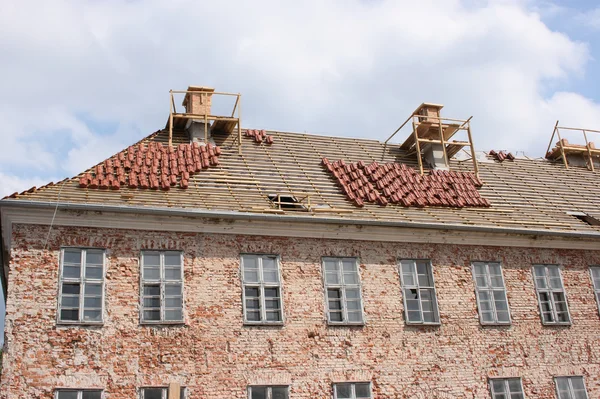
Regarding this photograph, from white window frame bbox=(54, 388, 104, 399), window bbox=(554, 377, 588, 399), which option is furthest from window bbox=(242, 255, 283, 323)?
window bbox=(554, 377, 588, 399)

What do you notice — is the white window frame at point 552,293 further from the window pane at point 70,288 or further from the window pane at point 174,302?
the window pane at point 70,288

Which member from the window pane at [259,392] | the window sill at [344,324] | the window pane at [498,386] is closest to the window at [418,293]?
the window sill at [344,324]

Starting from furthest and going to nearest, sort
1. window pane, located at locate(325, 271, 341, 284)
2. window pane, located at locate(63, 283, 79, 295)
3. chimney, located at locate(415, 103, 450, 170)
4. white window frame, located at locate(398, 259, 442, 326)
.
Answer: chimney, located at locate(415, 103, 450, 170) → white window frame, located at locate(398, 259, 442, 326) → window pane, located at locate(325, 271, 341, 284) → window pane, located at locate(63, 283, 79, 295)

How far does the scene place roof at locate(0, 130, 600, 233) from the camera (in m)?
17.6

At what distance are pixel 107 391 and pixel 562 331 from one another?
11708 millimetres

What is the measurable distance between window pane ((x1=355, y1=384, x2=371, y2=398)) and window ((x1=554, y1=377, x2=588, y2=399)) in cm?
516

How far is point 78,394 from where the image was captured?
15.0 m

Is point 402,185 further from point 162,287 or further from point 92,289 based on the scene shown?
point 92,289

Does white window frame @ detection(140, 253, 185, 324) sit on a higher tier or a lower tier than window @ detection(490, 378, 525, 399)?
higher

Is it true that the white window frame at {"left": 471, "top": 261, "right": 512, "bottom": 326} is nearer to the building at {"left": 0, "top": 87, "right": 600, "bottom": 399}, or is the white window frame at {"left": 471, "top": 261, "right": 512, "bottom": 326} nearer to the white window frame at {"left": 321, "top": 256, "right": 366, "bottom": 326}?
the building at {"left": 0, "top": 87, "right": 600, "bottom": 399}

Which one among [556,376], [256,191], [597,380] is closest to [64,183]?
[256,191]

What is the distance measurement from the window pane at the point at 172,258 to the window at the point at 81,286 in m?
Answer: 1.43

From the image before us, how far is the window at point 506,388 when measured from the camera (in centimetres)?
1808

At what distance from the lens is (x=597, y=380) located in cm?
1914
